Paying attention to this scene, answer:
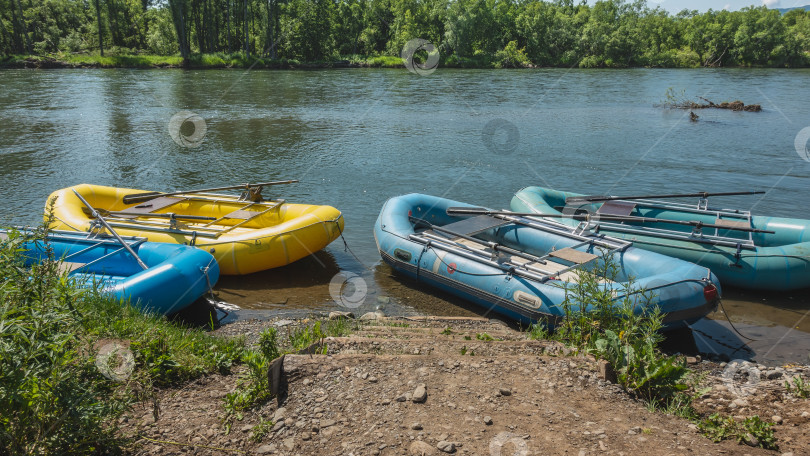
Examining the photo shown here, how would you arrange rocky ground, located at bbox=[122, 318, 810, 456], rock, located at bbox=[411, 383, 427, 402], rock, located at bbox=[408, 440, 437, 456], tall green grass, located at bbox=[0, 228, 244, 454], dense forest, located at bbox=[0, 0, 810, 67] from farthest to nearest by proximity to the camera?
dense forest, located at bbox=[0, 0, 810, 67] < rock, located at bbox=[411, 383, 427, 402] < rocky ground, located at bbox=[122, 318, 810, 456] < rock, located at bbox=[408, 440, 437, 456] < tall green grass, located at bbox=[0, 228, 244, 454]

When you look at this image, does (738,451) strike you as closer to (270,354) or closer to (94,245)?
(270,354)

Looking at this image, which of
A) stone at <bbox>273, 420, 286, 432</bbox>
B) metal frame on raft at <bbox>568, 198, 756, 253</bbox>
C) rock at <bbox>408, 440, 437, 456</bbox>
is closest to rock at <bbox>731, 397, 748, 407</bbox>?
rock at <bbox>408, 440, 437, 456</bbox>

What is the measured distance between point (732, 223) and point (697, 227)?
68cm

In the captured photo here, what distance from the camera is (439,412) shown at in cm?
367

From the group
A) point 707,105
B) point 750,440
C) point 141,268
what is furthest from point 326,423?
point 707,105

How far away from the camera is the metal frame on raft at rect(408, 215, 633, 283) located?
7902 millimetres

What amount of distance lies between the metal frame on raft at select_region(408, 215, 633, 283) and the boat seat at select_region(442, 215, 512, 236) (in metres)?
0.04

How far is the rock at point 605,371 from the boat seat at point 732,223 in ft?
19.6

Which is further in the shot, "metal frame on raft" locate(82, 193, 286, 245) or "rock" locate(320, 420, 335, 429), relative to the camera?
"metal frame on raft" locate(82, 193, 286, 245)

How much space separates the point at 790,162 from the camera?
16609 millimetres

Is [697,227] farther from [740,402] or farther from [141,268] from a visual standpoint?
[141,268]

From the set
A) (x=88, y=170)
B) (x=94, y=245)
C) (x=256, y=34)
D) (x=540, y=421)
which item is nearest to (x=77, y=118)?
(x=88, y=170)

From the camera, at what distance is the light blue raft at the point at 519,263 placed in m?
7.03

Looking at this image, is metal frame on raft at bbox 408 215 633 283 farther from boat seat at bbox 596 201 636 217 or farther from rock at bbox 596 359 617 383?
rock at bbox 596 359 617 383
